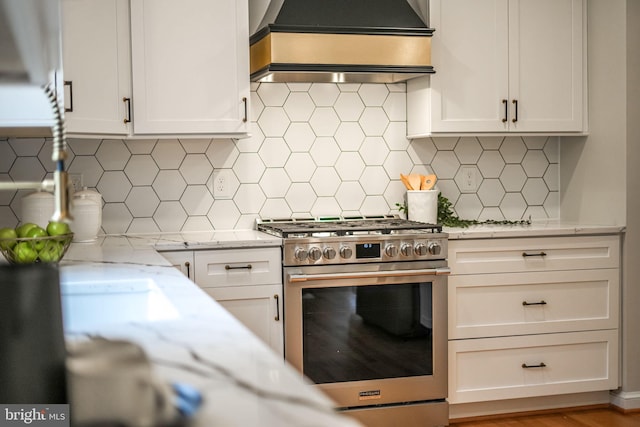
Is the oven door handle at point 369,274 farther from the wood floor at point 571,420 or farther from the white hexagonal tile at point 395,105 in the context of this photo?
Result: the white hexagonal tile at point 395,105

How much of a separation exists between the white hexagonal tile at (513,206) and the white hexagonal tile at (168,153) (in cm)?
180

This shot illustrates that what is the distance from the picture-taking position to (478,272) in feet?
12.0

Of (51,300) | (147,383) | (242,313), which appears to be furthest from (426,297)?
(147,383)

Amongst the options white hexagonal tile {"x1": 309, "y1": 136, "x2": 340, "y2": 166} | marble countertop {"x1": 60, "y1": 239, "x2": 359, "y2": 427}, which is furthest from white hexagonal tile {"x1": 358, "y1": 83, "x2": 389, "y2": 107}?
marble countertop {"x1": 60, "y1": 239, "x2": 359, "y2": 427}

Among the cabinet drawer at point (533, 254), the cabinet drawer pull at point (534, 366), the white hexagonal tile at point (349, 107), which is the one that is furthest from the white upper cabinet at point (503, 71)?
the cabinet drawer pull at point (534, 366)

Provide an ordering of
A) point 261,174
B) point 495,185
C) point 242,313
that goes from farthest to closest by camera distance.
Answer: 1. point 495,185
2. point 261,174
3. point 242,313

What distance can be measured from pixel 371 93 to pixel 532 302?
1.36 metres

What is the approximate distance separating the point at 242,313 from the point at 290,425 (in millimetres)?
2612

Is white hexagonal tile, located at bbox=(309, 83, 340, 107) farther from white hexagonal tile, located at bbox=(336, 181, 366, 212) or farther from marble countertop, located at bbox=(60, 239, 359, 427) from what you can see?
marble countertop, located at bbox=(60, 239, 359, 427)

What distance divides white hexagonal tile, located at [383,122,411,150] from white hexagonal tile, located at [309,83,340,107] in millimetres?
339

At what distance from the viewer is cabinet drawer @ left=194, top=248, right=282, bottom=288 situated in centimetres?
334

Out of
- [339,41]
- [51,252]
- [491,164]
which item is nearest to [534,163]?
→ [491,164]

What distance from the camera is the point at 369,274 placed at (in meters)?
3.40

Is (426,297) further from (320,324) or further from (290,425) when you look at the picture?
(290,425)
